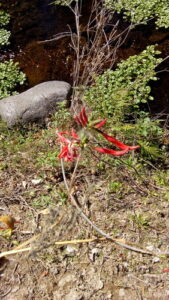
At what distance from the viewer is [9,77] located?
17.7ft

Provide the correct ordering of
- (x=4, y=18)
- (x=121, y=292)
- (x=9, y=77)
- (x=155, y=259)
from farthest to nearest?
(x=4, y=18) → (x=9, y=77) → (x=155, y=259) → (x=121, y=292)

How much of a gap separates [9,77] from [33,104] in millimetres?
1156

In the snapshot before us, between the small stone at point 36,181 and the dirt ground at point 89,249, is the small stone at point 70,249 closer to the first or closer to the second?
the dirt ground at point 89,249

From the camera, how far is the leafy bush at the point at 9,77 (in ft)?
17.2

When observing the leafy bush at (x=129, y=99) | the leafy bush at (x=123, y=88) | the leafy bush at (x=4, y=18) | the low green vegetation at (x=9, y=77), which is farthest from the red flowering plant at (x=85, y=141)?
the leafy bush at (x=4, y=18)

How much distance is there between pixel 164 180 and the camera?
3469mm

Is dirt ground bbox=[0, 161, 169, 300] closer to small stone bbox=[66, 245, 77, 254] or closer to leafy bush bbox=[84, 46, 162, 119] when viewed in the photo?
small stone bbox=[66, 245, 77, 254]

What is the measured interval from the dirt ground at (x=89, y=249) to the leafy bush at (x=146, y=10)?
3.80 metres

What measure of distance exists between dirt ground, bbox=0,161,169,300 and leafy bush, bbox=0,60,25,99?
7.67 ft

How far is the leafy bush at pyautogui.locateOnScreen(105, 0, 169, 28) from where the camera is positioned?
19.8ft

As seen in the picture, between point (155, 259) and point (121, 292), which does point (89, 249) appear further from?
point (155, 259)

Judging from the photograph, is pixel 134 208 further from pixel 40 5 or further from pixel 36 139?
pixel 40 5

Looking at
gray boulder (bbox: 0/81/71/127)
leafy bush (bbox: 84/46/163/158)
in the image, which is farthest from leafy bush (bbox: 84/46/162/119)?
gray boulder (bbox: 0/81/71/127)

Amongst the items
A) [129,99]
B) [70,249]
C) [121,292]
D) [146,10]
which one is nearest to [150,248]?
[121,292]
